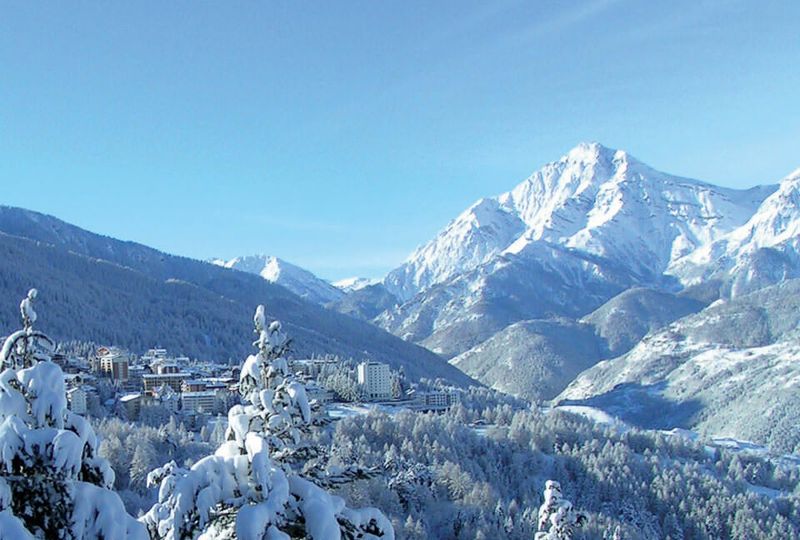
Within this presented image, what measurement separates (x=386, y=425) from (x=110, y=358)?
64.5 metres

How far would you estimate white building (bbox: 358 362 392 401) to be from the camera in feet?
602

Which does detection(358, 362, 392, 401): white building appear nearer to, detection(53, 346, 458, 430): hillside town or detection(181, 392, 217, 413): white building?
detection(53, 346, 458, 430): hillside town

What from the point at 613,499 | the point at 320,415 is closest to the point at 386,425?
the point at 613,499

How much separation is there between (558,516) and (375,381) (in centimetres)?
15759

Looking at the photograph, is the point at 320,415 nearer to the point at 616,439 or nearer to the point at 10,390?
the point at 10,390

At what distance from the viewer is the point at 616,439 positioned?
543 feet

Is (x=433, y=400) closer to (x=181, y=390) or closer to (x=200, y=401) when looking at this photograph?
(x=181, y=390)

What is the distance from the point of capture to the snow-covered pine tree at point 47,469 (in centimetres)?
845

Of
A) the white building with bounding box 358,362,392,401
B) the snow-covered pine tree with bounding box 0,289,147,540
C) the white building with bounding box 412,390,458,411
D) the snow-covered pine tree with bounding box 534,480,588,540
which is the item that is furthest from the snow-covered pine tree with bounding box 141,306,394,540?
the white building with bounding box 358,362,392,401

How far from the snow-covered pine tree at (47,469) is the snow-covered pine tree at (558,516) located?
76.1 ft

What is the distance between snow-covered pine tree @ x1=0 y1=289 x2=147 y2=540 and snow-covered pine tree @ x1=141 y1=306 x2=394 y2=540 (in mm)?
946

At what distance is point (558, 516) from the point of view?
29656 mm

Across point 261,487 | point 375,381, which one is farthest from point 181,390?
point 261,487

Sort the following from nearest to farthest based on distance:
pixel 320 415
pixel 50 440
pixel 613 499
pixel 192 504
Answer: pixel 50 440 < pixel 192 504 < pixel 320 415 < pixel 613 499
